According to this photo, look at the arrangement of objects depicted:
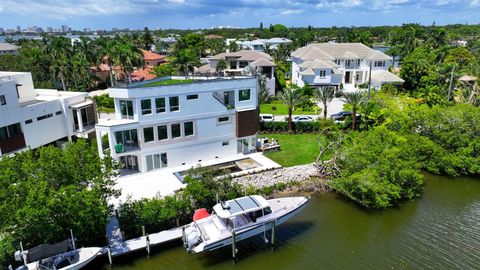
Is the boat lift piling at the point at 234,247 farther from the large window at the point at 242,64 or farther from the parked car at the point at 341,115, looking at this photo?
the large window at the point at 242,64

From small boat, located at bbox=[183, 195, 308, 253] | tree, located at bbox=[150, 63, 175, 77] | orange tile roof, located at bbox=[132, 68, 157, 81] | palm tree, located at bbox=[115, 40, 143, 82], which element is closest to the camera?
small boat, located at bbox=[183, 195, 308, 253]

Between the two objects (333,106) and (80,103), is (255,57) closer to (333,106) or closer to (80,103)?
(333,106)

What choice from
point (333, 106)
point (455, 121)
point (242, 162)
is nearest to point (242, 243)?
point (242, 162)

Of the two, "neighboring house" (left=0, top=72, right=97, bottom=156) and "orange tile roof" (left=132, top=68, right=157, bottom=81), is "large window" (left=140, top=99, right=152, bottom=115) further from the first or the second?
"orange tile roof" (left=132, top=68, right=157, bottom=81)

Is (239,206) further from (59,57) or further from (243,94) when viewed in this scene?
(59,57)

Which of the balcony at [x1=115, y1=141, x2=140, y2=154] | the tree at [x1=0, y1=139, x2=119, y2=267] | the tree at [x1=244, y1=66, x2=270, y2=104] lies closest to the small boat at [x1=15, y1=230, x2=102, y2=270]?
the tree at [x1=0, y1=139, x2=119, y2=267]

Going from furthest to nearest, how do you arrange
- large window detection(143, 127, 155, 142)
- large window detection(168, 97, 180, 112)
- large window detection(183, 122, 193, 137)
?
1. large window detection(183, 122, 193, 137)
2. large window detection(168, 97, 180, 112)
3. large window detection(143, 127, 155, 142)

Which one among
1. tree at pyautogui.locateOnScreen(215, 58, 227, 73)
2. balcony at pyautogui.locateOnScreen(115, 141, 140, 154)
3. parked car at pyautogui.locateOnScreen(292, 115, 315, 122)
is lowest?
parked car at pyautogui.locateOnScreen(292, 115, 315, 122)
